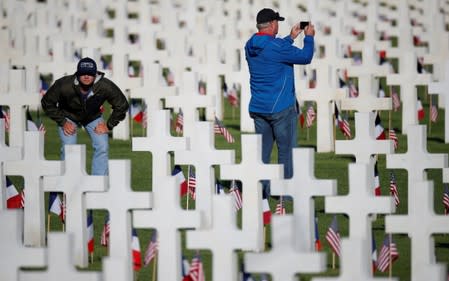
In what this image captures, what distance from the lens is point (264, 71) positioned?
58.7 feet

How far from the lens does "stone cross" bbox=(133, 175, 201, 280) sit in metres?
13.2

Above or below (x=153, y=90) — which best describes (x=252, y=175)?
below

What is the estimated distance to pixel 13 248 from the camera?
39.6 feet

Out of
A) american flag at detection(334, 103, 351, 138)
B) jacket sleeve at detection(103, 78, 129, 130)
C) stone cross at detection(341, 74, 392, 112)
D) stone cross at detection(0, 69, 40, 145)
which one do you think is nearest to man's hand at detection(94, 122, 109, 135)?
jacket sleeve at detection(103, 78, 129, 130)

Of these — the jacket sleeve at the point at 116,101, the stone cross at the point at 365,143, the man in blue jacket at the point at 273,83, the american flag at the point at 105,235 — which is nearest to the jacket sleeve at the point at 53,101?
the jacket sleeve at the point at 116,101

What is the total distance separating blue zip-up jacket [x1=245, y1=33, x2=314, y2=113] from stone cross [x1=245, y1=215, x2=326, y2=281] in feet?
20.0

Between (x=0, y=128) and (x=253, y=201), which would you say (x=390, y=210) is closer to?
(x=253, y=201)

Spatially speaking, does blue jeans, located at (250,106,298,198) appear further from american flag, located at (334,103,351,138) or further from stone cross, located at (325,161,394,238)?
stone cross, located at (325,161,394,238)

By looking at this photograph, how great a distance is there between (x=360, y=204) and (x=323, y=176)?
5.99 m

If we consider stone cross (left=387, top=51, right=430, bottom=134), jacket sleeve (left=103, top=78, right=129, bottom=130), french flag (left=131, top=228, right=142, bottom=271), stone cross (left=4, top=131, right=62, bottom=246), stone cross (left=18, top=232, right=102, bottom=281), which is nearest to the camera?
stone cross (left=18, top=232, right=102, bottom=281)

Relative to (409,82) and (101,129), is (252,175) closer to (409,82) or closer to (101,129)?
(101,129)

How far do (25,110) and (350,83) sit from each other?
241 inches

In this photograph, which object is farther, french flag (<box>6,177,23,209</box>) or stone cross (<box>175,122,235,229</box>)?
french flag (<box>6,177,23,209</box>)

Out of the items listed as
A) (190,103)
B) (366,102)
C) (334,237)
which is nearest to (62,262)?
(334,237)
